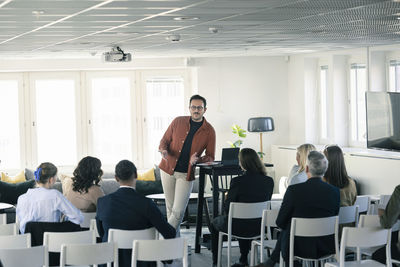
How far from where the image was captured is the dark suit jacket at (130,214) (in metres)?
5.02

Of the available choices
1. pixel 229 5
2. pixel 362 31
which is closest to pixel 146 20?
pixel 229 5

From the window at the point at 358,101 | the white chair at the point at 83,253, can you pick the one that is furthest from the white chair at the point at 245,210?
the window at the point at 358,101

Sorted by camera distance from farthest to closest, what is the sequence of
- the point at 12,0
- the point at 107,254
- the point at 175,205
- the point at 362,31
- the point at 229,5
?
the point at 362,31, the point at 175,205, the point at 229,5, the point at 12,0, the point at 107,254

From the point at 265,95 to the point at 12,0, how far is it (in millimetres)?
9022

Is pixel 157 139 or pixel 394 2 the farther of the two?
pixel 157 139

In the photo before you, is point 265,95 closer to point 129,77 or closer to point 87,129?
point 129,77

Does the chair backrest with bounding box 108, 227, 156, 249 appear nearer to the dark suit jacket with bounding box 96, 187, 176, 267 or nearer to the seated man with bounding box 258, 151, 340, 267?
the dark suit jacket with bounding box 96, 187, 176, 267

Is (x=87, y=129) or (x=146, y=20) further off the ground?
(x=146, y=20)

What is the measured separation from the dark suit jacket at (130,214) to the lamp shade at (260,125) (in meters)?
7.73

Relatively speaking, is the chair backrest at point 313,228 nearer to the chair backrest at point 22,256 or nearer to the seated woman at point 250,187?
the seated woman at point 250,187

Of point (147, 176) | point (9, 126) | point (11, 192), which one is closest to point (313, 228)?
point (147, 176)

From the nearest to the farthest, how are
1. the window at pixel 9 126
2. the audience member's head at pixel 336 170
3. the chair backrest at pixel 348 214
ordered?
the chair backrest at pixel 348 214 → the audience member's head at pixel 336 170 → the window at pixel 9 126

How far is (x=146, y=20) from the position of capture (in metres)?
6.29

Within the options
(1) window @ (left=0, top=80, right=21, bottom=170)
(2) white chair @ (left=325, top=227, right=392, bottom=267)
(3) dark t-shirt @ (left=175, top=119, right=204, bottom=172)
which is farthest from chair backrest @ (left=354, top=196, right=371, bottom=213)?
(1) window @ (left=0, top=80, right=21, bottom=170)
